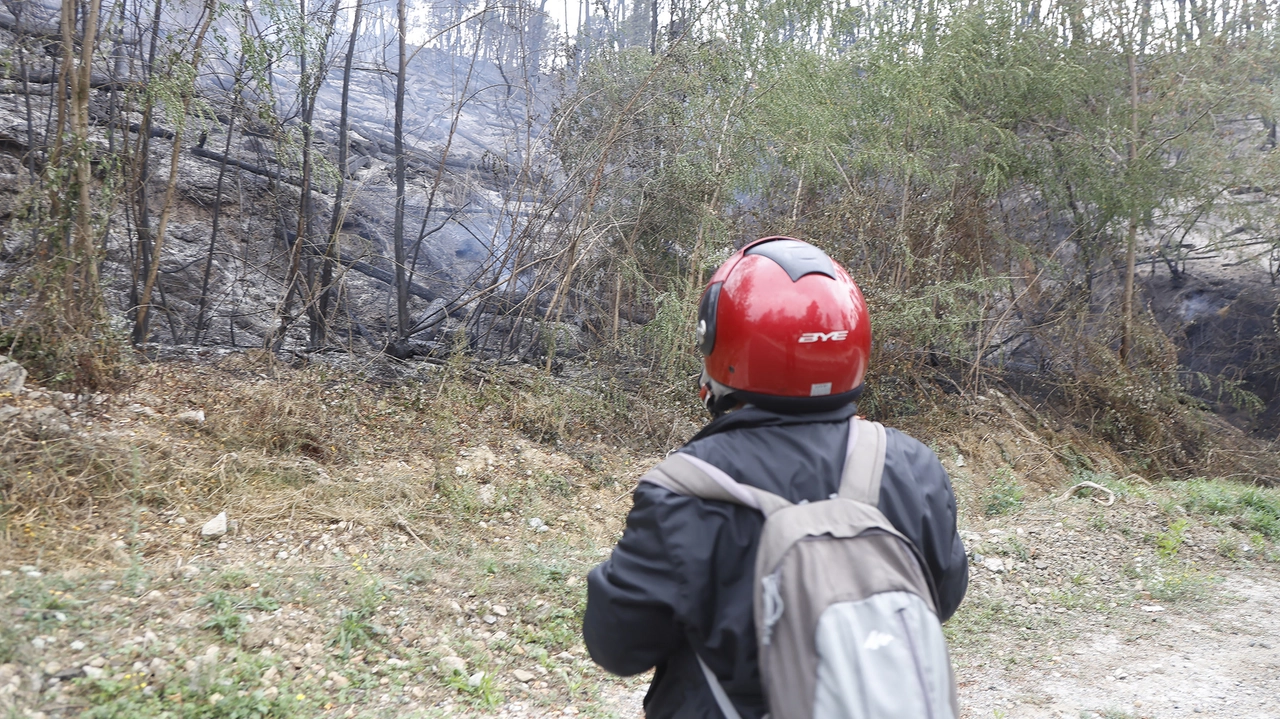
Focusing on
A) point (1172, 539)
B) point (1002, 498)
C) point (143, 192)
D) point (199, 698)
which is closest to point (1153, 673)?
point (1172, 539)

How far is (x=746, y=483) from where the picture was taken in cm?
135

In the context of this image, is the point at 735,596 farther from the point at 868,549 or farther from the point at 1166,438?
the point at 1166,438

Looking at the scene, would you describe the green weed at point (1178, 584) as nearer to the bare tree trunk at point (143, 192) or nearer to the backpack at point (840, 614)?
the backpack at point (840, 614)

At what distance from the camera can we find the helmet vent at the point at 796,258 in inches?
60.7

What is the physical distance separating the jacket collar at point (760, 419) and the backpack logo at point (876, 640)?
1.36ft

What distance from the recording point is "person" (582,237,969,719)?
4.34 ft

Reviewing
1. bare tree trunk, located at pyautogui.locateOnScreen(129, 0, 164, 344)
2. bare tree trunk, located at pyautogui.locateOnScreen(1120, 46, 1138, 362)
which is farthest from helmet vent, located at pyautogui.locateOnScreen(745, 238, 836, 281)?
bare tree trunk, located at pyautogui.locateOnScreen(1120, 46, 1138, 362)

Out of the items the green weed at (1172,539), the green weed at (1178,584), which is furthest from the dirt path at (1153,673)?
the green weed at (1172,539)

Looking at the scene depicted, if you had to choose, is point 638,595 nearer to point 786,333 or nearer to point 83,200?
point 786,333

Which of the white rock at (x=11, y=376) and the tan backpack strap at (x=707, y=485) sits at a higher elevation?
the tan backpack strap at (x=707, y=485)

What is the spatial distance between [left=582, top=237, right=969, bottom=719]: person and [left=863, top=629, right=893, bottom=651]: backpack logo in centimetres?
21

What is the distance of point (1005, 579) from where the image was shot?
17.7 feet

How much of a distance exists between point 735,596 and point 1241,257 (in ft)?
43.9

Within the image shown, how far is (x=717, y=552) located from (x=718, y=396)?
0.37m
